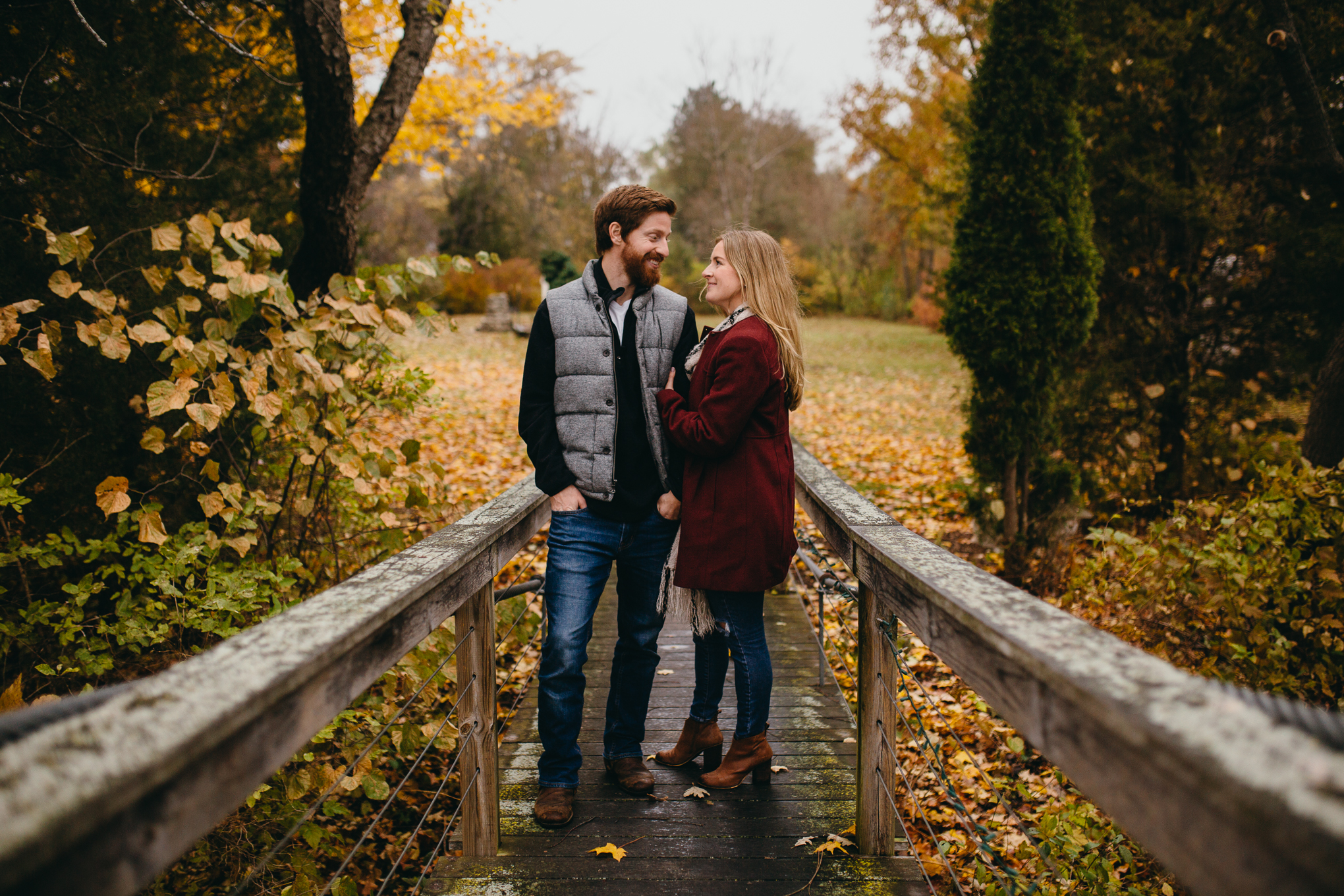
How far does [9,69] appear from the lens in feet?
10.6

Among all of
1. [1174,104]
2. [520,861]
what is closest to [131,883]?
[520,861]

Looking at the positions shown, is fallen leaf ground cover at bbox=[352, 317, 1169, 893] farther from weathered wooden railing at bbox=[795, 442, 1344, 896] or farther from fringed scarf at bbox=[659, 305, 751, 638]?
fringed scarf at bbox=[659, 305, 751, 638]

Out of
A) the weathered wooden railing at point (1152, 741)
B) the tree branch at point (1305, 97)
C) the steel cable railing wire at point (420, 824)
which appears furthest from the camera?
the tree branch at point (1305, 97)

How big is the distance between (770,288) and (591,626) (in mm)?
1278

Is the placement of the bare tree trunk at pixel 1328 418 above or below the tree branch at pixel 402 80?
below

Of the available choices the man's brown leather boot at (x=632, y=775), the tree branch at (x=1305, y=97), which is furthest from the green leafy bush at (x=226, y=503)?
the tree branch at (x=1305, y=97)

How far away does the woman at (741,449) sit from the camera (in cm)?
244

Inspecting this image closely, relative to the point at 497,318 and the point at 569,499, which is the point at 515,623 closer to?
the point at 569,499

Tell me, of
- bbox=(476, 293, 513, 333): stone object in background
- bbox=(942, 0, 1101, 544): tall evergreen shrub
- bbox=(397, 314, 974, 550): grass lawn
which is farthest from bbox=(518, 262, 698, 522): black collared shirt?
A: bbox=(476, 293, 513, 333): stone object in background

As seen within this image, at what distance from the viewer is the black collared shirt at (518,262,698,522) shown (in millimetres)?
2559

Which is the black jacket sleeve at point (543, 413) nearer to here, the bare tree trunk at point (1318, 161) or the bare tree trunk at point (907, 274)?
the bare tree trunk at point (1318, 161)

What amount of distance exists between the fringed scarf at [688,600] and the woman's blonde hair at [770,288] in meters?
0.09

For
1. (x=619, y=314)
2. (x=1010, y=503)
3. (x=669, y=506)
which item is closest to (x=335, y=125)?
(x=619, y=314)

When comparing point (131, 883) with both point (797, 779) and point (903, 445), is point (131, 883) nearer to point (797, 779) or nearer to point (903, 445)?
point (797, 779)
